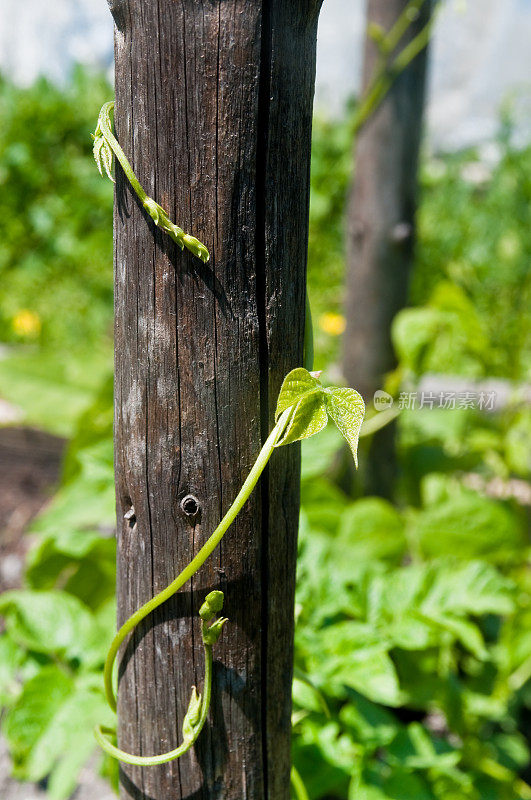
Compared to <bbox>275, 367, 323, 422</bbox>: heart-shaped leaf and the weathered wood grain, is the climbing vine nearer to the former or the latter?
<bbox>275, 367, 323, 422</bbox>: heart-shaped leaf

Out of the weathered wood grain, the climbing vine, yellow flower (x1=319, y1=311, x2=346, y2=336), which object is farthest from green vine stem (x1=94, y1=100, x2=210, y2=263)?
yellow flower (x1=319, y1=311, x2=346, y2=336)

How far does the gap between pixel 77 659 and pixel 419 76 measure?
1800mm

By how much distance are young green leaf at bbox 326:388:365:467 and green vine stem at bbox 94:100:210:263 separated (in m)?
0.18

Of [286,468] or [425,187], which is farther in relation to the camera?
[425,187]

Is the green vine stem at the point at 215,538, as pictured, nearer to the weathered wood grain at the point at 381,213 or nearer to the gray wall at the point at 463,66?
the weathered wood grain at the point at 381,213

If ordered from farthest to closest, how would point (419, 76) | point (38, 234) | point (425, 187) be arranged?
point (38, 234) < point (425, 187) < point (419, 76)

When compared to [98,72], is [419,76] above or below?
below

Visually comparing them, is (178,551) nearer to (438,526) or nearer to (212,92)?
(212,92)

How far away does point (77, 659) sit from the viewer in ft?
4.40

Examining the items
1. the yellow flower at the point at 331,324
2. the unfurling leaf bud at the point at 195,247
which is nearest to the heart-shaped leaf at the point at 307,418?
the unfurling leaf bud at the point at 195,247

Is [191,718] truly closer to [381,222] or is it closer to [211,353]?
[211,353]

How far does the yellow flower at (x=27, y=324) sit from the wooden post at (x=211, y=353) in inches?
135

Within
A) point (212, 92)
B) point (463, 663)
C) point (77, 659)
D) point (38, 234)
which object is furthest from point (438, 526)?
point (38, 234)

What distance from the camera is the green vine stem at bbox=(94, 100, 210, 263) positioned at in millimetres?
672
